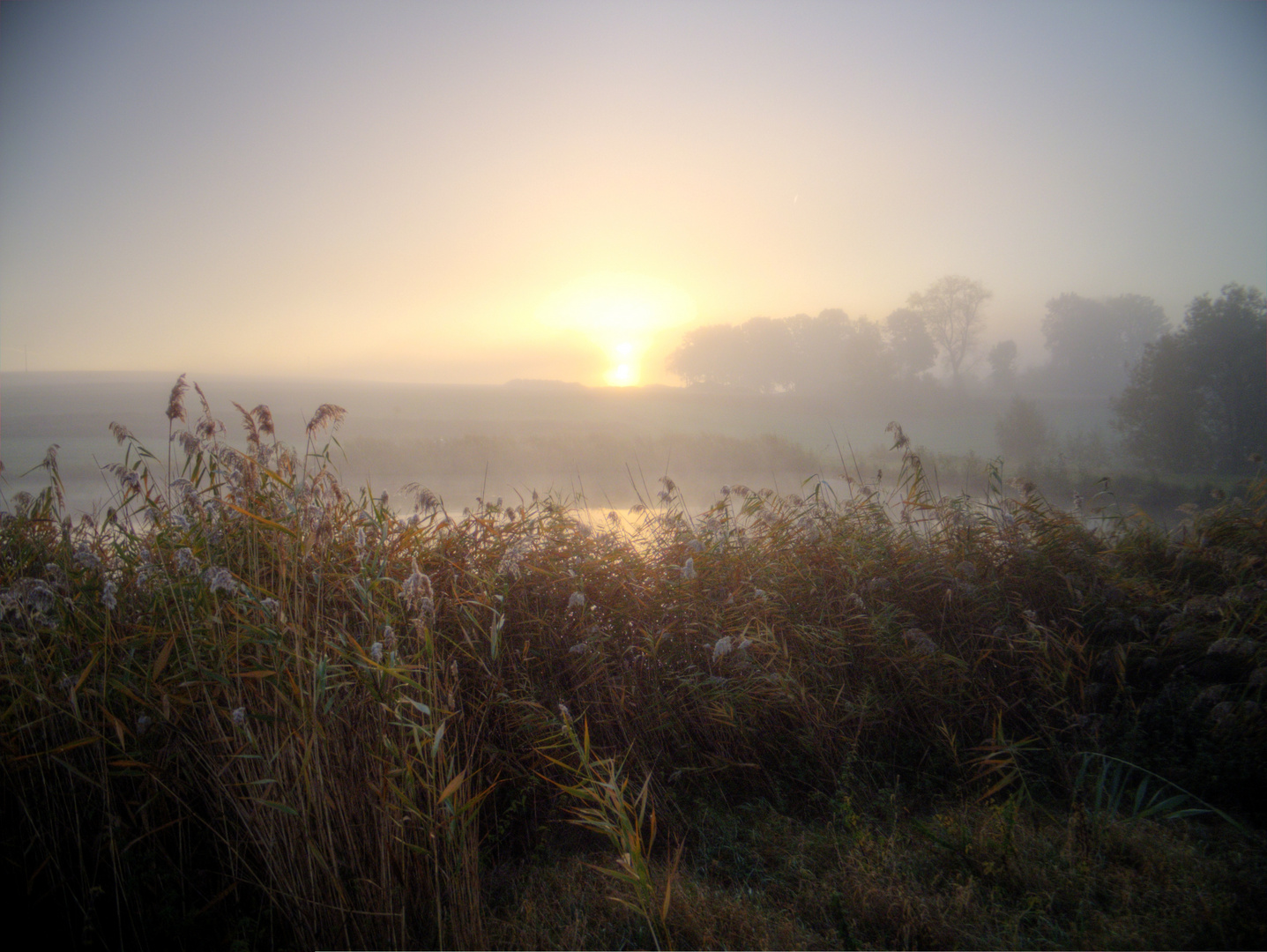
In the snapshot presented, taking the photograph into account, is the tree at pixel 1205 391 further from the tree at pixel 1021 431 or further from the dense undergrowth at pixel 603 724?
the dense undergrowth at pixel 603 724

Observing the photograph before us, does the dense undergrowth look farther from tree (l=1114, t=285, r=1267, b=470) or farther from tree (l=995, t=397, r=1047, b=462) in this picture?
tree (l=995, t=397, r=1047, b=462)

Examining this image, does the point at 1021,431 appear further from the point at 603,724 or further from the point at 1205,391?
the point at 603,724

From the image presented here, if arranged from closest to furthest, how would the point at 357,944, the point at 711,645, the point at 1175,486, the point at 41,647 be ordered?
1. the point at 357,944
2. the point at 41,647
3. the point at 711,645
4. the point at 1175,486

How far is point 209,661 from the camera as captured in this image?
2.06 m

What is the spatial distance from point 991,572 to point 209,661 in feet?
13.1

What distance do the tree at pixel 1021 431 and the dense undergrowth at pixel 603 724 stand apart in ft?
12.8

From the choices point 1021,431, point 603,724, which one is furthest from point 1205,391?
point 603,724

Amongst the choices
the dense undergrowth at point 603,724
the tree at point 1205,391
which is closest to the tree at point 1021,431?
the tree at point 1205,391

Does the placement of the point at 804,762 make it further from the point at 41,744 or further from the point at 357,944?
the point at 41,744

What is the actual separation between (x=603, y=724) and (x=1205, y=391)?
25.7 ft

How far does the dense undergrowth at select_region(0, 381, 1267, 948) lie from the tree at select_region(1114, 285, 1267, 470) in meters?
3.39

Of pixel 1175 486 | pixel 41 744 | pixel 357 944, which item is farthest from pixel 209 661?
pixel 1175 486

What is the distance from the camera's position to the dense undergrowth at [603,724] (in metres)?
Answer: 1.83

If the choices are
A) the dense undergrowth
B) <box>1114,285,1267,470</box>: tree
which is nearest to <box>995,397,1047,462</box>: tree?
<box>1114,285,1267,470</box>: tree
